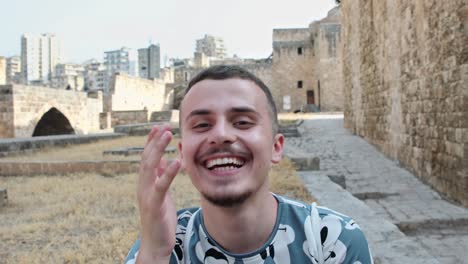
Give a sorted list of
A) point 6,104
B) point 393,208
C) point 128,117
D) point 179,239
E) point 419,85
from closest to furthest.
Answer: point 179,239
point 393,208
point 419,85
point 6,104
point 128,117

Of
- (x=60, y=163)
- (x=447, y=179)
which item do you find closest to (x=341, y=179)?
(x=447, y=179)

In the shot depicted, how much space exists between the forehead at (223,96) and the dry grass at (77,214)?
2076 mm

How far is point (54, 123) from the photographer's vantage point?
18.8 meters

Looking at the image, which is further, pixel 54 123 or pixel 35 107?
pixel 54 123

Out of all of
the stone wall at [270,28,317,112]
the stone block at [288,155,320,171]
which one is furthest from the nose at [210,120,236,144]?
the stone wall at [270,28,317,112]

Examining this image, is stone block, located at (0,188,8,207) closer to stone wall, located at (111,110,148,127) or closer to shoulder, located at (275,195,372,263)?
shoulder, located at (275,195,372,263)

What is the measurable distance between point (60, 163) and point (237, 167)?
22.3ft

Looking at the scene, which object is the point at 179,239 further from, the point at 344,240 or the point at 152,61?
the point at 152,61

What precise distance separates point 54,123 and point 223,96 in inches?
746

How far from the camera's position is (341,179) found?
6.25 metres

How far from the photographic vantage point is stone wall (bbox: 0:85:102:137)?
1447 cm

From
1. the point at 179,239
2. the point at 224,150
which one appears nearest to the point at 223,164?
the point at 224,150

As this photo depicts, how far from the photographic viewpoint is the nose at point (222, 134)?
1.26m

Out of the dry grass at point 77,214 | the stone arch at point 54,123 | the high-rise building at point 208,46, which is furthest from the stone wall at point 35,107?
the high-rise building at point 208,46
